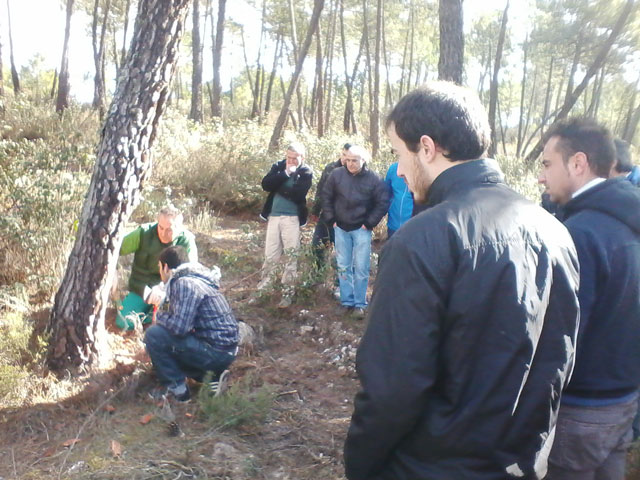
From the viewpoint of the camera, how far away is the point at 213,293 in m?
4.07

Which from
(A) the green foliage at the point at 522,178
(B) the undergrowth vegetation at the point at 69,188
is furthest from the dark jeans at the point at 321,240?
(A) the green foliage at the point at 522,178

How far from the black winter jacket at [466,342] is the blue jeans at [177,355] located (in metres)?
2.75

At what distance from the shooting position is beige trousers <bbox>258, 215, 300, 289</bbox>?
6.29 m

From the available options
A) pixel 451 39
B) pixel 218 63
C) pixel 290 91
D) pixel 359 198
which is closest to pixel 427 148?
pixel 359 198

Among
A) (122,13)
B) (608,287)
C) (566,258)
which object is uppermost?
(122,13)

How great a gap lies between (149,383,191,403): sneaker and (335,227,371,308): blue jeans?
233 centimetres

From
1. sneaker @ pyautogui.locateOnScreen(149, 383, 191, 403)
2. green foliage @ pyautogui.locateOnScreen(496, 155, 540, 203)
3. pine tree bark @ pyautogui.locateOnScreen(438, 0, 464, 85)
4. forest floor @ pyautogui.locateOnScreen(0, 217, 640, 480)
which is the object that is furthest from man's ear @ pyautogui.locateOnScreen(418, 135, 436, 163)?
green foliage @ pyautogui.locateOnScreen(496, 155, 540, 203)

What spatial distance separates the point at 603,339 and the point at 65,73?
16.6 metres

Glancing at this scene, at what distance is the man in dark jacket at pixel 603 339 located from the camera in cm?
200

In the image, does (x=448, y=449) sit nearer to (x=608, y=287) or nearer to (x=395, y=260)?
(x=395, y=260)

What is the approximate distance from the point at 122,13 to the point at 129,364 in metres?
24.0

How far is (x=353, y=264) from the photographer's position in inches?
242

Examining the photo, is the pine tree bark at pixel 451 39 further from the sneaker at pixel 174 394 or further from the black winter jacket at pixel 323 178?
the sneaker at pixel 174 394

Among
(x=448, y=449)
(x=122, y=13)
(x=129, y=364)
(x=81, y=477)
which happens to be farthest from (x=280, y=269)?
(x=122, y=13)
